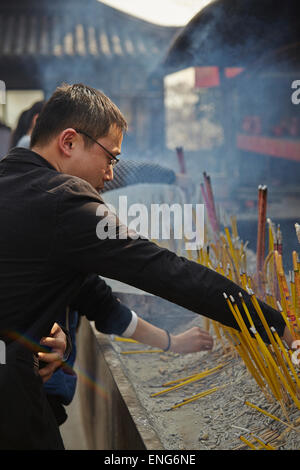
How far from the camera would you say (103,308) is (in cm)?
204

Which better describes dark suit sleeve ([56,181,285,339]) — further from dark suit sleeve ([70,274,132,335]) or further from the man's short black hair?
dark suit sleeve ([70,274,132,335])

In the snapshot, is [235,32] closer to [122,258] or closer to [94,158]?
[94,158]

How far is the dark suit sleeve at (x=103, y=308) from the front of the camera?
2033 millimetres

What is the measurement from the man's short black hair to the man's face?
2cm

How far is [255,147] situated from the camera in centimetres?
632

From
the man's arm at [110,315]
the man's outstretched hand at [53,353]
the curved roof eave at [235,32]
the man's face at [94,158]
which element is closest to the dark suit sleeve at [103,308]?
the man's arm at [110,315]

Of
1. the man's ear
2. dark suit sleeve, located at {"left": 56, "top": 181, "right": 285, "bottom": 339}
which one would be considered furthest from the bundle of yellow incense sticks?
the man's ear

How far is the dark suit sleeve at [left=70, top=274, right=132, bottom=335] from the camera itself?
6.67ft

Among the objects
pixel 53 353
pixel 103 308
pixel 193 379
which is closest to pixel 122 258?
pixel 53 353

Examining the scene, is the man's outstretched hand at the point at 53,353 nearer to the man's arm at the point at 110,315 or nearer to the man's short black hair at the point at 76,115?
the man's arm at the point at 110,315

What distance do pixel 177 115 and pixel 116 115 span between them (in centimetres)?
2158

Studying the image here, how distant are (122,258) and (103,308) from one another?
29.3 inches

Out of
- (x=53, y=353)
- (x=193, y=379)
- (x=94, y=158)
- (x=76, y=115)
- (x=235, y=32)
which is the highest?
(x=235, y=32)
